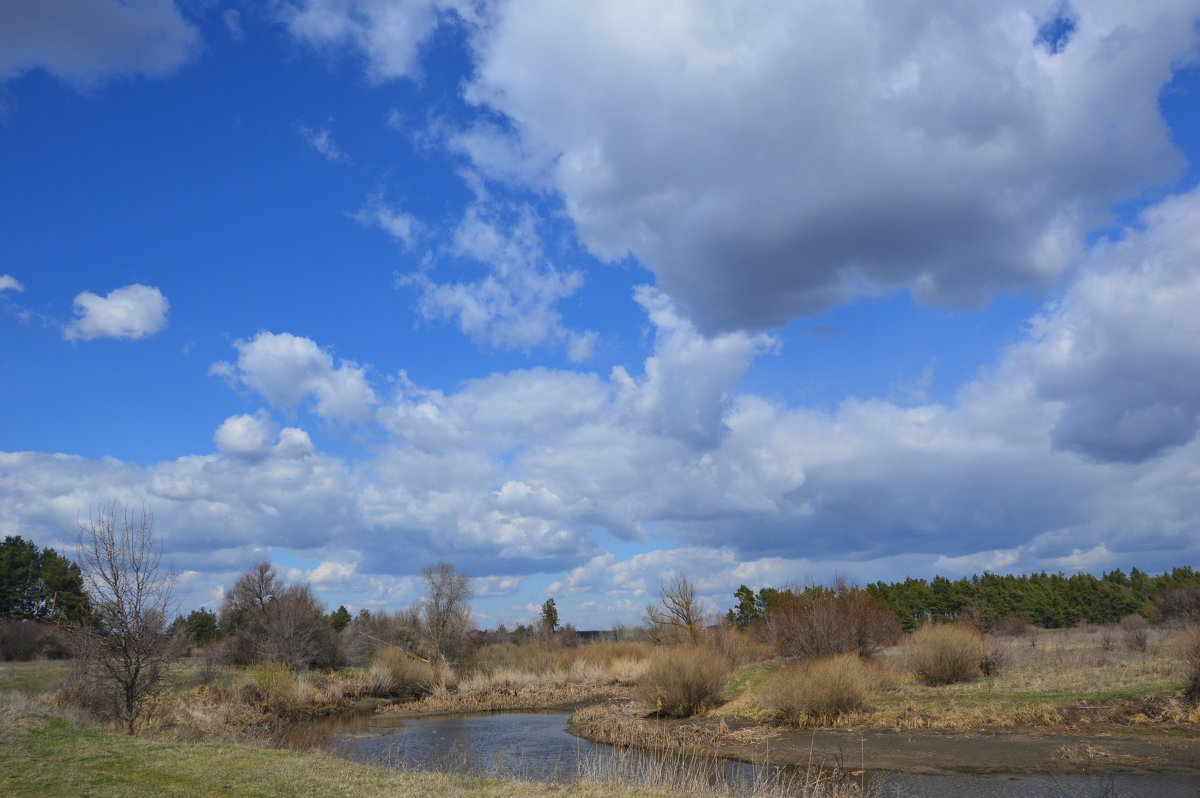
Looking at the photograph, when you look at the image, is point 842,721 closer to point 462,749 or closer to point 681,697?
point 681,697

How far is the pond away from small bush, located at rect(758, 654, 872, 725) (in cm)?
614

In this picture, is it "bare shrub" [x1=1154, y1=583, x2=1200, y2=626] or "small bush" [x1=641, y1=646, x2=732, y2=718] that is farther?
"bare shrub" [x1=1154, y1=583, x2=1200, y2=626]

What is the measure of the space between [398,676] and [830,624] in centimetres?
3107

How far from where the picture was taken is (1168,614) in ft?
196

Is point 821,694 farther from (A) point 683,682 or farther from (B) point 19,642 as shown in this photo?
(B) point 19,642

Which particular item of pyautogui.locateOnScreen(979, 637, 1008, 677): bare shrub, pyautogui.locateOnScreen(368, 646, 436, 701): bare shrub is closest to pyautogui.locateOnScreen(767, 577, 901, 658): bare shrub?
pyautogui.locateOnScreen(979, 637, 1008, 677): bare shrub

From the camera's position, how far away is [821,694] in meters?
27.1

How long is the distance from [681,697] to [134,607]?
21.6m

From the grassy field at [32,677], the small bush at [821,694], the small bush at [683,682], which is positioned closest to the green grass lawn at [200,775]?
the small bush at [821,694]

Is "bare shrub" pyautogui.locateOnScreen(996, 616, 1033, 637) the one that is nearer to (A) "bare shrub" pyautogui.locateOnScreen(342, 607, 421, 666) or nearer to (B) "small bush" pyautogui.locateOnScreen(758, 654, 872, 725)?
(B) "small bush" pyautogui.locateOnScreen(758, 654, 872, 725)

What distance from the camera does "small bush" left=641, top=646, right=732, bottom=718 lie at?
32531 millimetres

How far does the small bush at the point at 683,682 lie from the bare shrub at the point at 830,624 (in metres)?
5.71

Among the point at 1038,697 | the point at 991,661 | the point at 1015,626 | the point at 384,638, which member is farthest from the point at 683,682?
the point at 1015,626

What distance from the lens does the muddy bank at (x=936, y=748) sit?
17672mm
